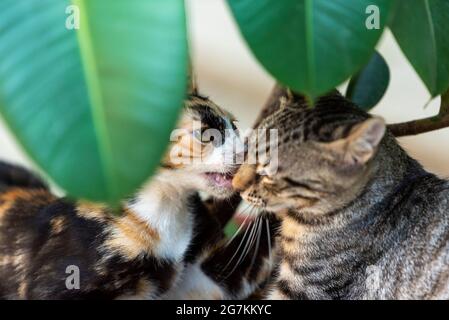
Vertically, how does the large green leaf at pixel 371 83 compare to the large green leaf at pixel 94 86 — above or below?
below

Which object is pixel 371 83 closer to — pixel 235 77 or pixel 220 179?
pixel 220 179

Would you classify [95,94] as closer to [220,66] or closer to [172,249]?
[172,249]

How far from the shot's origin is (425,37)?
0.81 meters

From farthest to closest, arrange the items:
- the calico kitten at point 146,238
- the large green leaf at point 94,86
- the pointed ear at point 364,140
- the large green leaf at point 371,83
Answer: the large green leaf at point 371,83
the calico kitten at point 146,238
the pointed ear at point 364,140
the large green leaf at point 94,86

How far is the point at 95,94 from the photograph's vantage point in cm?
55

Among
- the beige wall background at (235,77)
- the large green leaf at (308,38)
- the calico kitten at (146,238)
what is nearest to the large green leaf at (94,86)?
the large green leaf at (308,38)

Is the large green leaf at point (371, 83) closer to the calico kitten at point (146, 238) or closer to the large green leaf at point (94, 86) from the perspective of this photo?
the calico kitten at point (146, 238)

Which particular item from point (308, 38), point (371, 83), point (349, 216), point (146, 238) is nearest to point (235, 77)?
point (371, 83)

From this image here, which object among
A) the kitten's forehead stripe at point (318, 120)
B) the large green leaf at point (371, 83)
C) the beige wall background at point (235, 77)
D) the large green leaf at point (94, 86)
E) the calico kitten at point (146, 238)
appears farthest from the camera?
the beige wall background at point (235, 77)

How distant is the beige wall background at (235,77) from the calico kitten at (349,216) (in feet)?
3.23

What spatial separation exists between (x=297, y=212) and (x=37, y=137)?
508 mm

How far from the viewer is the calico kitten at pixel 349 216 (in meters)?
0.89

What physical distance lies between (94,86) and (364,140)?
39cm
